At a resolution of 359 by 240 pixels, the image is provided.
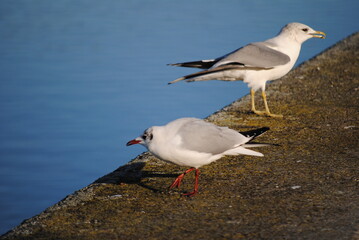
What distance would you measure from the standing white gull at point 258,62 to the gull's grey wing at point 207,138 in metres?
1.42

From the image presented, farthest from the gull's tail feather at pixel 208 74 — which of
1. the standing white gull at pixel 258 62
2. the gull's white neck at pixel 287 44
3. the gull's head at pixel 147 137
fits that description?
the gull's head at pixel 147 137

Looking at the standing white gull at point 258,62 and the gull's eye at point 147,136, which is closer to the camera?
the gull's eye at point 147,136

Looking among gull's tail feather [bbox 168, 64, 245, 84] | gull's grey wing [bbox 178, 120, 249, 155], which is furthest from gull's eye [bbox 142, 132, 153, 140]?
gull's tail feather [bbox 168, 64, 245, 84]

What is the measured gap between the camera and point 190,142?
373 cm

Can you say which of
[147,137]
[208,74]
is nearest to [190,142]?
[147,137]

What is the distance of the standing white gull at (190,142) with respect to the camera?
3.70 m

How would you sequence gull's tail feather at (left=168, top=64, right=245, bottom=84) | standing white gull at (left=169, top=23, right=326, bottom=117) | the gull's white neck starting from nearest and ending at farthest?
gull's tail feather at (left=168, top=64, right=245, bottom=84), standing white gull at (left=169, top=23, right=326, bottom=117), the gull's white neck

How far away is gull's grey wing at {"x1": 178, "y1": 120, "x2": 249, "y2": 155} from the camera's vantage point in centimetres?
374

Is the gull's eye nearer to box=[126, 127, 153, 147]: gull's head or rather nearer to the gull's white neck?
box=[126, 127, 153, 147]: gull's head

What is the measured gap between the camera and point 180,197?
147 inches

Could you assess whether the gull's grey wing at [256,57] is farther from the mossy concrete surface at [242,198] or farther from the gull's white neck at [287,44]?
the mossy concrete surface at [242,198]

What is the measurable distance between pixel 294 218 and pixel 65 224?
1.31 m

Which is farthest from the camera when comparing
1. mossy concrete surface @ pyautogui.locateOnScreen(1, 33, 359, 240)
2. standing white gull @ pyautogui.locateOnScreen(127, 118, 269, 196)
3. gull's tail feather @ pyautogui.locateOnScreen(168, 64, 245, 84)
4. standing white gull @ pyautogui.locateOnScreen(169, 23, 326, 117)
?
standing white gull @ pyautogui.locateOnScreen(169, 23, 326, 117)

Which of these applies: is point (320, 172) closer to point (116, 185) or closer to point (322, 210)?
point (322, 210)
